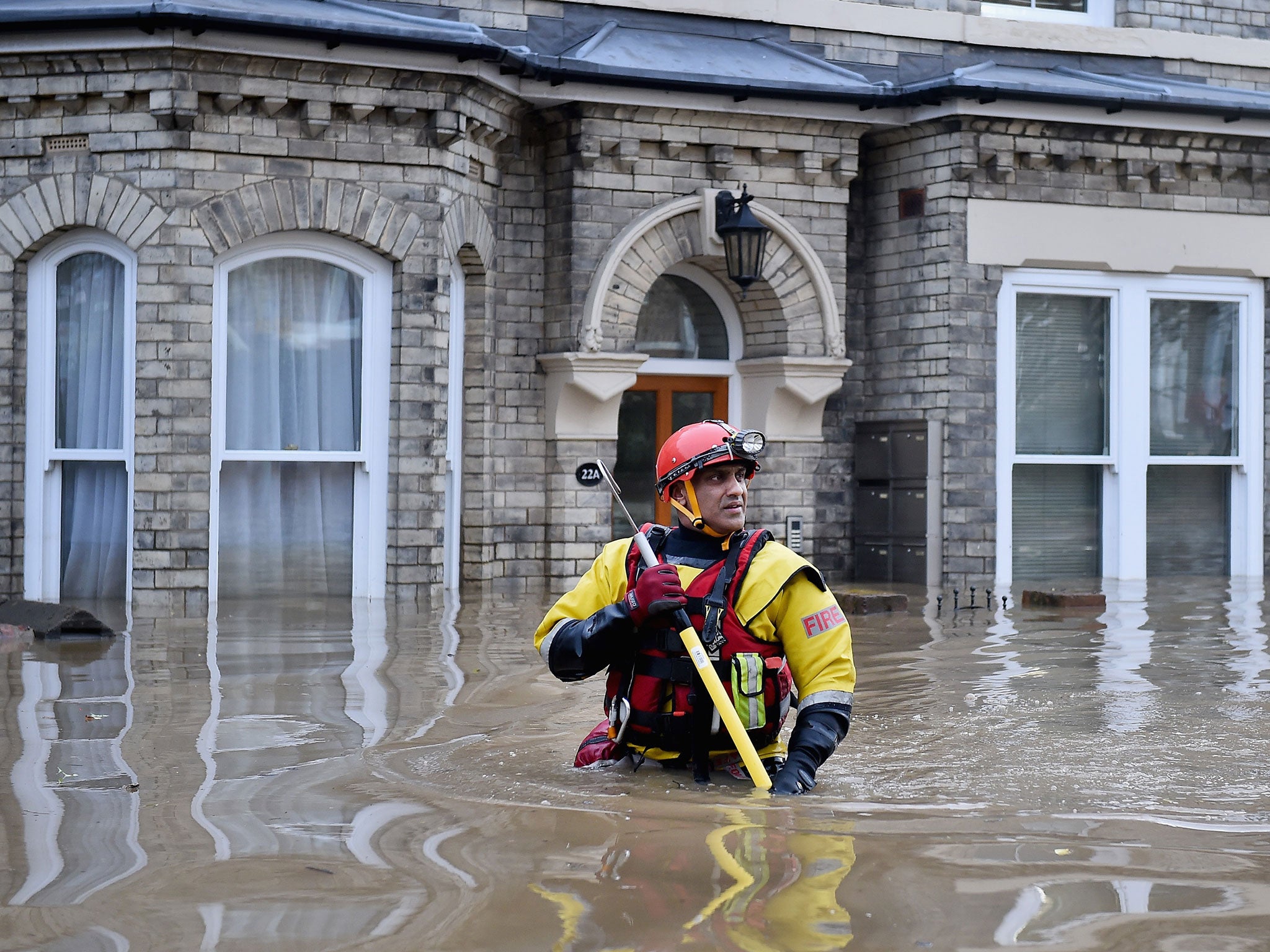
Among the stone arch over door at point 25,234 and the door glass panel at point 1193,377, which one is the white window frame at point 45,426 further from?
the door glass panel at point 1193,377

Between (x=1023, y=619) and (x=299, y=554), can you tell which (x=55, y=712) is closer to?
(x=299, y=554)

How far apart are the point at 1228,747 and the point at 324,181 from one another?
792cm

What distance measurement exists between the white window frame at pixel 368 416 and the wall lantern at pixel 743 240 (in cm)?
283

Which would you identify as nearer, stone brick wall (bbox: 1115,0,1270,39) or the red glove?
the red glove

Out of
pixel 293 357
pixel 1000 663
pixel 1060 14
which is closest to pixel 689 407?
pixel 293 357

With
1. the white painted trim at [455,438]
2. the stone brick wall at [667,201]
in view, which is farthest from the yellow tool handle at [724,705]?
the stone brick wall at [667,201]

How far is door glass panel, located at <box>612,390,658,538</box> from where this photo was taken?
14.5m

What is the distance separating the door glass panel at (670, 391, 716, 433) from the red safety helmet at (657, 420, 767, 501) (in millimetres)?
9336

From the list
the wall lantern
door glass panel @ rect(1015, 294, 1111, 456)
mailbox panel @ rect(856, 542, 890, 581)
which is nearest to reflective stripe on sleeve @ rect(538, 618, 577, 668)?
the wall lantern

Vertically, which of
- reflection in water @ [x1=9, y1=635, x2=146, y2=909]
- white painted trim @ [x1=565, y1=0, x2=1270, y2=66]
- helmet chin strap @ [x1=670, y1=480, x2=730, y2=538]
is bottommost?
reflection in water @ [x1=9, y1=635, x2=146, y2=909]

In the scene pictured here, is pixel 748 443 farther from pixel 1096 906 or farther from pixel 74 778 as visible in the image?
pixel 74 778

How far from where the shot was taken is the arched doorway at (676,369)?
14.4m

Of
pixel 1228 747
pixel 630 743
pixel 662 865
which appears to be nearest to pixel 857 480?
pixel 1228 747

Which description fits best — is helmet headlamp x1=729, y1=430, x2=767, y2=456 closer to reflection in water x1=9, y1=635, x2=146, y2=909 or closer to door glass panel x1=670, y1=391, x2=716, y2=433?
reflection in water x1=9, y1=635, x2=146, y2=909
